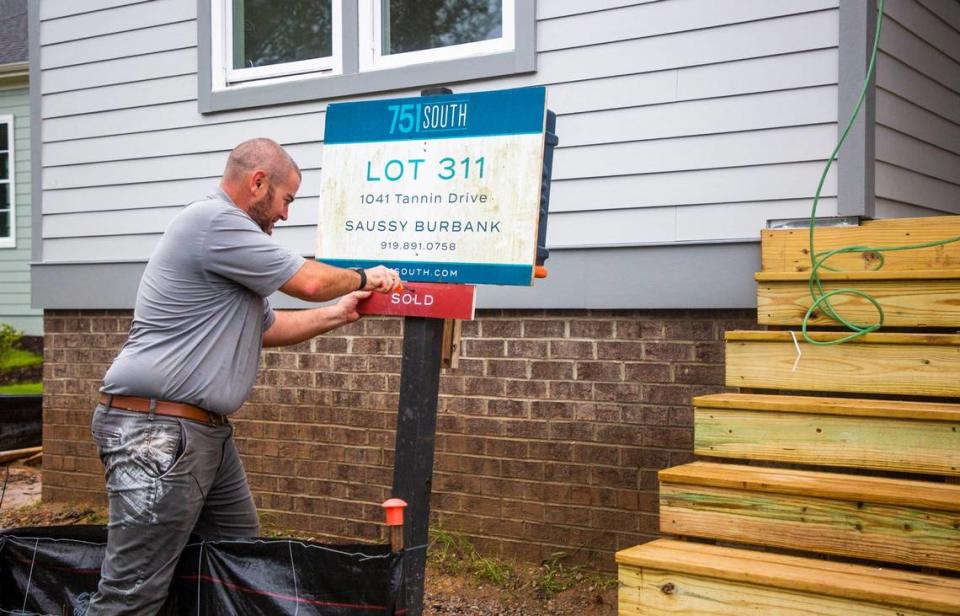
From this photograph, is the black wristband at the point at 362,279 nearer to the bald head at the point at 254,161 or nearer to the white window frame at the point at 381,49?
the bald head at the point at 254,161

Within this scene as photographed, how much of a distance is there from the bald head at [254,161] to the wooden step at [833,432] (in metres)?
1.86

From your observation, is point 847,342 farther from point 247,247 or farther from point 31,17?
point 31,17

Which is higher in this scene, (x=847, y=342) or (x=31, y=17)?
(x=31, y=17)

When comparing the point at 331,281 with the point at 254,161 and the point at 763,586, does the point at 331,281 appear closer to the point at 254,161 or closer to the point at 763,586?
the point at 254,161

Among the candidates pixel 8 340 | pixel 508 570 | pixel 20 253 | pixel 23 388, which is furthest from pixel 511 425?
pixel 20 253

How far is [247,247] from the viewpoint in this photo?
3629 mm

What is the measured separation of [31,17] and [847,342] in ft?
20.3

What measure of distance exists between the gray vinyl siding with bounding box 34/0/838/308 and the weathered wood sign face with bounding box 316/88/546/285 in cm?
188

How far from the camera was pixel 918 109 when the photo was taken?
5348mm

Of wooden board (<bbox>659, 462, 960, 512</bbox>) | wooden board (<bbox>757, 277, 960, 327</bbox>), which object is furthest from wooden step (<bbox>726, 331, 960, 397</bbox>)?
wooden board (<bbox>659, 462, 960, 512</bbox>)

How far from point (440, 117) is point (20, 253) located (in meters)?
11.9

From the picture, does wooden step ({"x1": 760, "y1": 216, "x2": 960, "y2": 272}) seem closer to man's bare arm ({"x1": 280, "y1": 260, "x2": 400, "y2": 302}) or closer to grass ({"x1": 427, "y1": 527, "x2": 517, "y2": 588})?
man's bare arm ({"x1": 280, "y1": 260, "x2": 400, "y2": 302})

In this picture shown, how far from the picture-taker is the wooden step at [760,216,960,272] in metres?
4.35

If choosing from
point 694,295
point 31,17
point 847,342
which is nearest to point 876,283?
point 847,342
